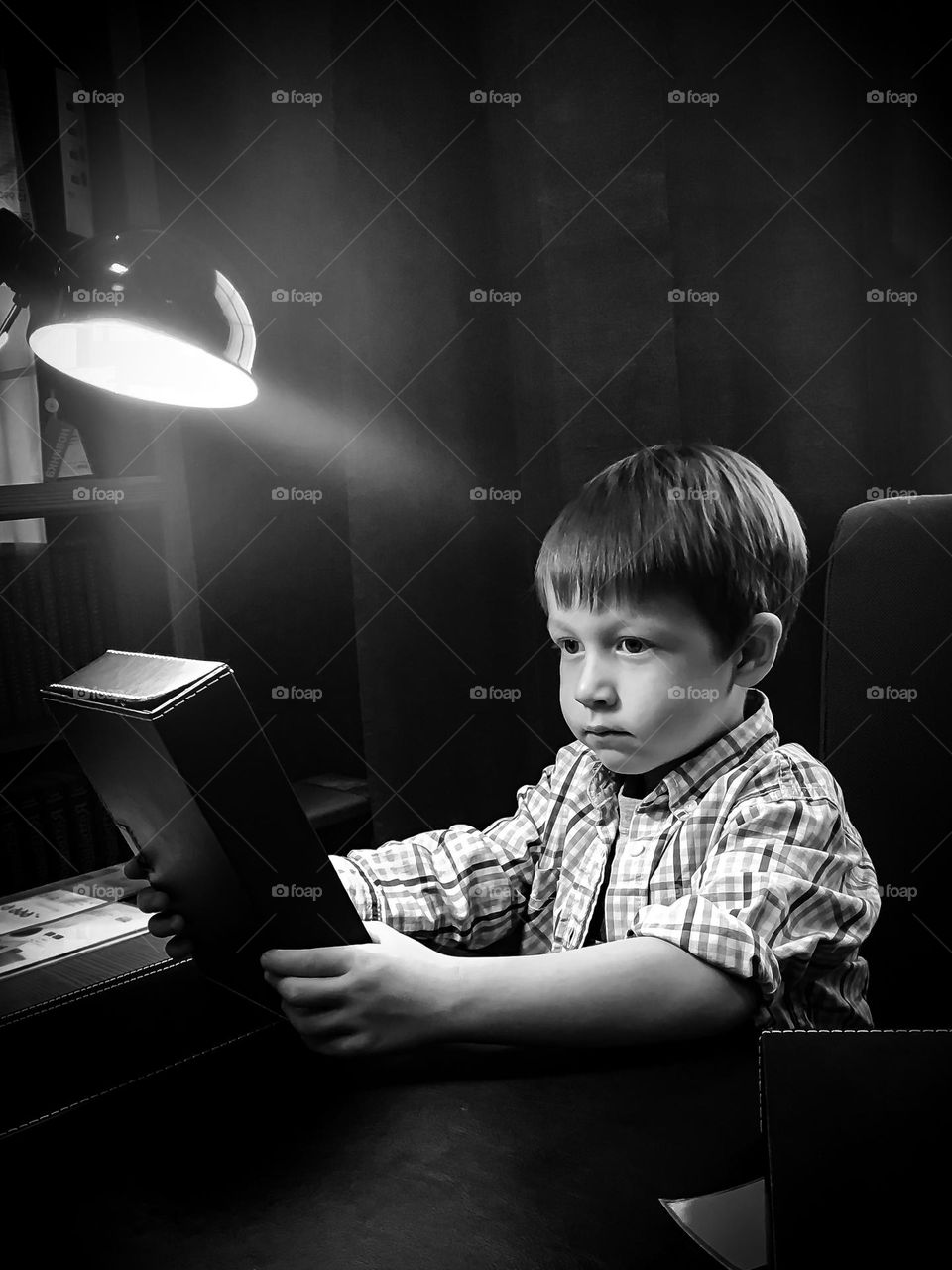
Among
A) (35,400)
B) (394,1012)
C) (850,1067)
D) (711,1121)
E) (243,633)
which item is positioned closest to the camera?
(850,1067)

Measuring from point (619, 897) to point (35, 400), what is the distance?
4.01ft

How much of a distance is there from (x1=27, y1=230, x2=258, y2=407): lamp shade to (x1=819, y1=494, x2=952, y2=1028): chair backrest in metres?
0.62

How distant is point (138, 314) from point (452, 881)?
1.92ft

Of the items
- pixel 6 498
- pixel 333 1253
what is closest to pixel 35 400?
pixel 6 498

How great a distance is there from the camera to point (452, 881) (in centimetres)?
95

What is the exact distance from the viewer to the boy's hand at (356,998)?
644 mm

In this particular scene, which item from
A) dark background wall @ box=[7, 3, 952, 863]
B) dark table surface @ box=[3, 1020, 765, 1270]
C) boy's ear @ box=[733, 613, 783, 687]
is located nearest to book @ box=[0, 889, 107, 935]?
dark table surface @ box=[3, 1020, 765, 1270]

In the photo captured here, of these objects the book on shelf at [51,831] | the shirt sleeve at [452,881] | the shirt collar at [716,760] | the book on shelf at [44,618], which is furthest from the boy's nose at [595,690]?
the book on shelf at [44,618]

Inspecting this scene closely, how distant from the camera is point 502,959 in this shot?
0.71 m

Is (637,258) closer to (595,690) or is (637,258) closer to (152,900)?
(595,690)

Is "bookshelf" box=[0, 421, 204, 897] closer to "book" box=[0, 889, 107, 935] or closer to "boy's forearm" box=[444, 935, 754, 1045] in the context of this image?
"book" box=[0, 889, 107, 935]

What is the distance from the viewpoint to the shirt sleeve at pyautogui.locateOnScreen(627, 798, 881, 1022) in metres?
0.70

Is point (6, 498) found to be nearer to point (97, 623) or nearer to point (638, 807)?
point (97, 623)

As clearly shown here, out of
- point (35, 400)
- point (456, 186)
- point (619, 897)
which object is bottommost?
point (619, 897)
